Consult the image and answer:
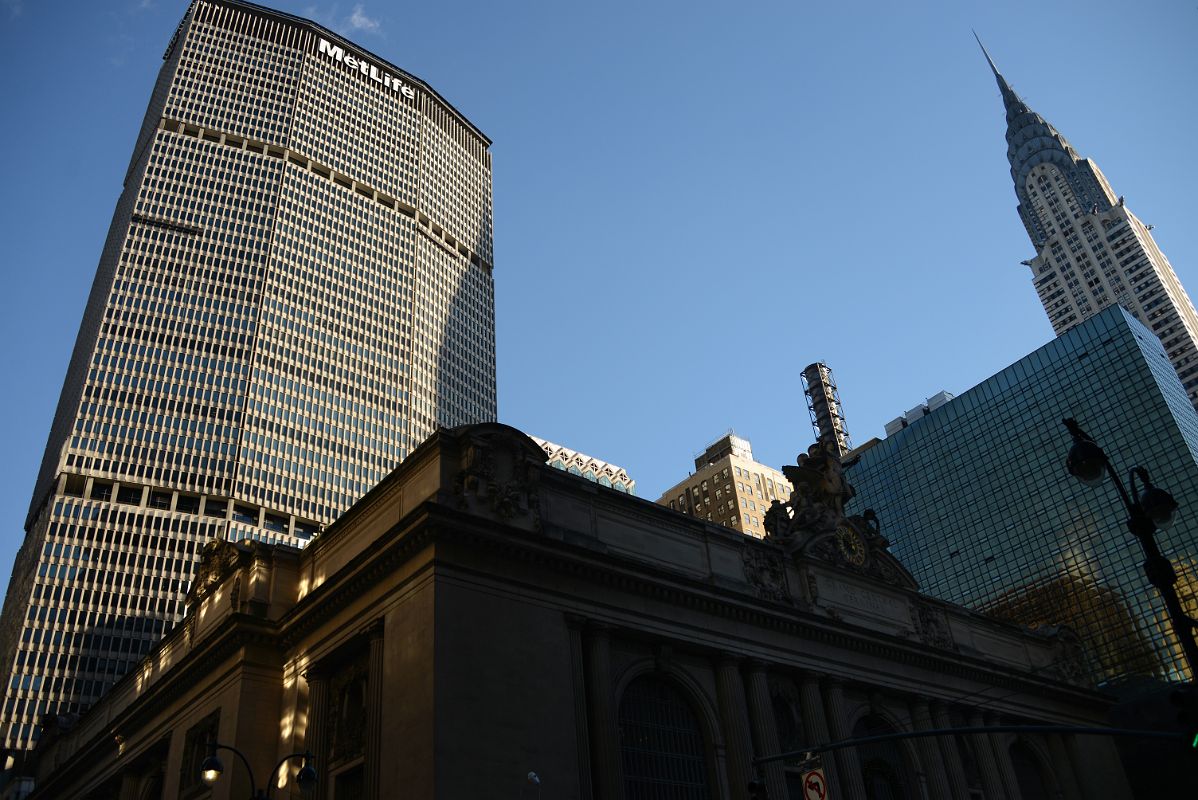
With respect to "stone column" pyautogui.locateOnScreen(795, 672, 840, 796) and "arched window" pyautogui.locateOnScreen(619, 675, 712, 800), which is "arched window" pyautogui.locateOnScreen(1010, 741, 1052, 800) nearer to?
"stone column" pyautogui.locateOnScreen(795, 672, 840, 796)

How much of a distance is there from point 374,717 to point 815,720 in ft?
62.3

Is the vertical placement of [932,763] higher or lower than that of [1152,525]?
higher

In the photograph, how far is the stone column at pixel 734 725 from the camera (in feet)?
116

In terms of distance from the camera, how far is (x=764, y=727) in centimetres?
3747

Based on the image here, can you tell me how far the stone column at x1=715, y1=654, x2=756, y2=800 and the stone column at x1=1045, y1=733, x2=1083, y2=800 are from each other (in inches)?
1035

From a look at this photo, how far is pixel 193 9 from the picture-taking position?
14288cm

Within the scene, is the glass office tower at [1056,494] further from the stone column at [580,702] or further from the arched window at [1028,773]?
the stone column at [580,702]

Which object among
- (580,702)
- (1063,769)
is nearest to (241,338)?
(580,702)

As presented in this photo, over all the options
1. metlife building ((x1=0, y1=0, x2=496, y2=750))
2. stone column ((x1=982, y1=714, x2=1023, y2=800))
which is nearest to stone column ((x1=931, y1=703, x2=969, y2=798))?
stone column ((x1=982, y1=714, x2=1023, y2=800))

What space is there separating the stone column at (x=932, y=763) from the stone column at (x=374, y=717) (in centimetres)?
2614

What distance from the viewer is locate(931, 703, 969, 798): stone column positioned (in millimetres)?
45031

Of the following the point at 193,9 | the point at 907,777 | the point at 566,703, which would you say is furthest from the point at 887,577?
the point at 193,9

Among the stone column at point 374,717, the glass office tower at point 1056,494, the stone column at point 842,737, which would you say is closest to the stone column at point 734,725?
the stone column at point 842,737

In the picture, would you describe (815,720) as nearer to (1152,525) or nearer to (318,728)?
(318,728)
